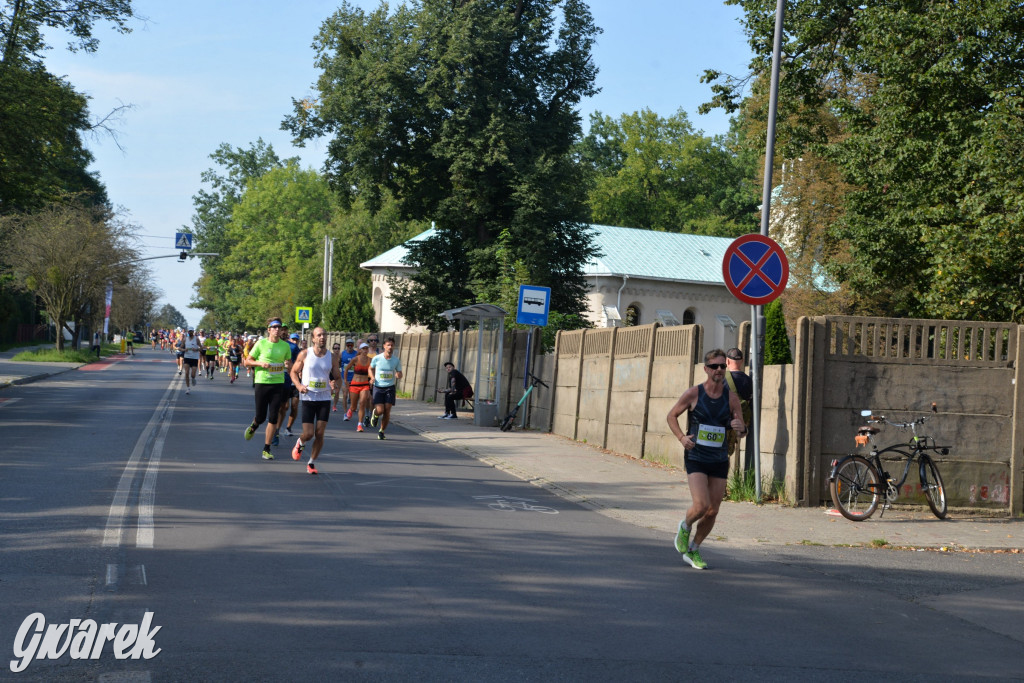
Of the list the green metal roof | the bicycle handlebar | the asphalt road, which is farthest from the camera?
the green metal roof


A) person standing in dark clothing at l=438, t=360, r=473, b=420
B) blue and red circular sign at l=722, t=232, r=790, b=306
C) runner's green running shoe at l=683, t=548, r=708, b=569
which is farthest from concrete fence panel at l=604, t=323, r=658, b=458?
runner's green running shoe at l=683, t=548, r=708, b=569

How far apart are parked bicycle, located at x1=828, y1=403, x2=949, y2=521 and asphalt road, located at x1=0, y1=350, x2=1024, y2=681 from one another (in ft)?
5.79

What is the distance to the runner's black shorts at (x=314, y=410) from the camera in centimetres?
1380

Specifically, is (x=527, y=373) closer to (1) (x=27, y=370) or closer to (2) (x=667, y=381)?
(2) (x=667, y=381)

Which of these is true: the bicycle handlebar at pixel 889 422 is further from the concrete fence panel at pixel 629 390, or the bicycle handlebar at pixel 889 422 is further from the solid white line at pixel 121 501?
the solid white line at pixel 121 501

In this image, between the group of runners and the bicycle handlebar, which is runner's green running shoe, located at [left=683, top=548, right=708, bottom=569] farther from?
the group of runners

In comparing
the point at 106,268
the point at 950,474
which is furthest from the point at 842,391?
the point at 106,268

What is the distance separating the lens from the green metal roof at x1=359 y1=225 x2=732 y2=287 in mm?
62312

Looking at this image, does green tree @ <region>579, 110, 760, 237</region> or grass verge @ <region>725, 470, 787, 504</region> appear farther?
green tree @ <region>579, 110, 760, 237</region>

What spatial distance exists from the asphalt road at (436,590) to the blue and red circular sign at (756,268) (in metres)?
3.25

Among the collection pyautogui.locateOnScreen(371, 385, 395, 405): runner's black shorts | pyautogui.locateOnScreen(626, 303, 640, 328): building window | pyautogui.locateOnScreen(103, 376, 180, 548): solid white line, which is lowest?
pyautogui.locateOnScreen(103, 376, 180, 548): solid white line

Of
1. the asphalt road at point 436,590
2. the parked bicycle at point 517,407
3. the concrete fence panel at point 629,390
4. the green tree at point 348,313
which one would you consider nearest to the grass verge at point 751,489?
the asphalt road at point 436,590

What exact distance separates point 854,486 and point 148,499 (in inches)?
292

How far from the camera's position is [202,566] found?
7430 mm
